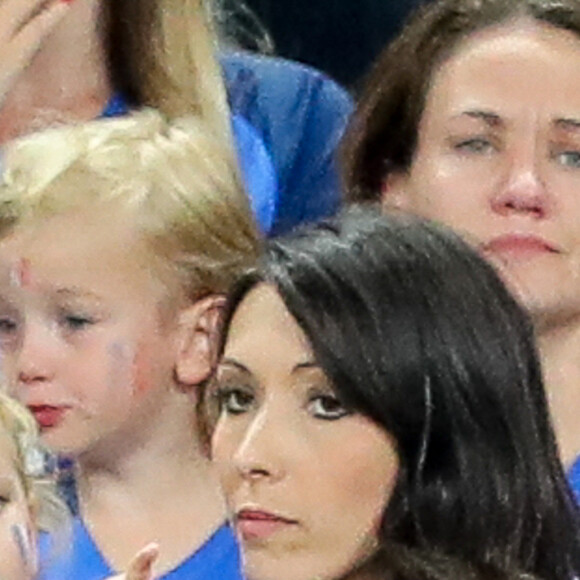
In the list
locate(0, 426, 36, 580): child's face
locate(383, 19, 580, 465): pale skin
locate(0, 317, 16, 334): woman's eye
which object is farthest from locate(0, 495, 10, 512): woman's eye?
locate(383, 19, 580, 465): pale skin

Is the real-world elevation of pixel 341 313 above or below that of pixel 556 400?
above

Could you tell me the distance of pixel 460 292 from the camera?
69 cm

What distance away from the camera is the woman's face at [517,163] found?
87 centimetres

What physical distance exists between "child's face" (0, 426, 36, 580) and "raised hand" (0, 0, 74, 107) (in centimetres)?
22

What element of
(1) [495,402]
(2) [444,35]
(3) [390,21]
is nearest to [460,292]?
(1) [495,402]

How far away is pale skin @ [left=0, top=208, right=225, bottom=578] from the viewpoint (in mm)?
826

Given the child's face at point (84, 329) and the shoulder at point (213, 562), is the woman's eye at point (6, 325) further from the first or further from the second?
the shoulder at point (213, 562)

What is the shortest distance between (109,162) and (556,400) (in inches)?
8.6

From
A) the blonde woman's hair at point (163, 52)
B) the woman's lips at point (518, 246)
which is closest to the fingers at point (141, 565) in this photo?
the woman's lips at point (518, 246)

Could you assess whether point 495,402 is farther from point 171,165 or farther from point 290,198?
point 290,198

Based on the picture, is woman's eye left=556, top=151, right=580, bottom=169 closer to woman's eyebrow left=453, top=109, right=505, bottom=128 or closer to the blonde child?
woman's eyebrow left=453, top=109, right=505, bottom=128

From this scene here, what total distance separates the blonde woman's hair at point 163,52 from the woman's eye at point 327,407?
347mm

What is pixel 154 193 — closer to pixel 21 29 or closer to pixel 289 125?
pixel 21 29

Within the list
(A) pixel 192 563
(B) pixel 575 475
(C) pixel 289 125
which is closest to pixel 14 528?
(A) pixel 192 563
